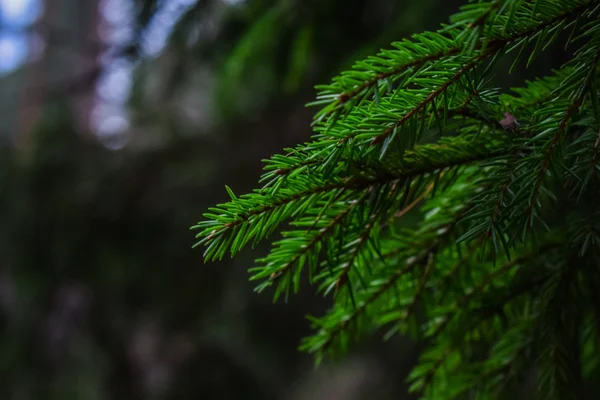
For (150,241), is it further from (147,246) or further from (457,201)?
(457,201)

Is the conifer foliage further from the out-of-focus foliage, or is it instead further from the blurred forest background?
the out-of-focus foliage

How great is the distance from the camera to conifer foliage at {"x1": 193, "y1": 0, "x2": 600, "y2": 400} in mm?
495

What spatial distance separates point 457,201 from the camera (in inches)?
26.5

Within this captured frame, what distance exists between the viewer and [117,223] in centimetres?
261

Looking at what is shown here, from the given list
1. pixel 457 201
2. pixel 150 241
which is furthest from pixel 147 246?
pixel 457 201

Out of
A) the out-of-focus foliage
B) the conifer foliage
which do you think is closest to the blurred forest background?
the out-of-focus foliage

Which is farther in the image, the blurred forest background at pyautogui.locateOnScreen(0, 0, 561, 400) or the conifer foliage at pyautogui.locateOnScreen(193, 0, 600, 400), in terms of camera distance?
the blurred forest background at pyautogui.locateOnScreen(0, 0, 561, 400)

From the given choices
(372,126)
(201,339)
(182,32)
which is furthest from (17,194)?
(372,126)

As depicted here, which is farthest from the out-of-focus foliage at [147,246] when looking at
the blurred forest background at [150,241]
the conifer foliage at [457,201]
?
the conifer foliage at [457,201]

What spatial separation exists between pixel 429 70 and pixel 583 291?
38 cm

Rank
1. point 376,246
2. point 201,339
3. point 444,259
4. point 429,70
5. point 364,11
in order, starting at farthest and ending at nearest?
point 201,339
point 364,11
point 444,259
point 376,246
point 429,70

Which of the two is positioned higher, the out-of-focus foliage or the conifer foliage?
the out-of-focus foliage

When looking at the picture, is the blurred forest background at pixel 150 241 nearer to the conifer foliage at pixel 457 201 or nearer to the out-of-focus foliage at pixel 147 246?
→ the out-of-focus foliage at pixel 147 246

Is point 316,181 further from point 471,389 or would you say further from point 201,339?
point 201,339
